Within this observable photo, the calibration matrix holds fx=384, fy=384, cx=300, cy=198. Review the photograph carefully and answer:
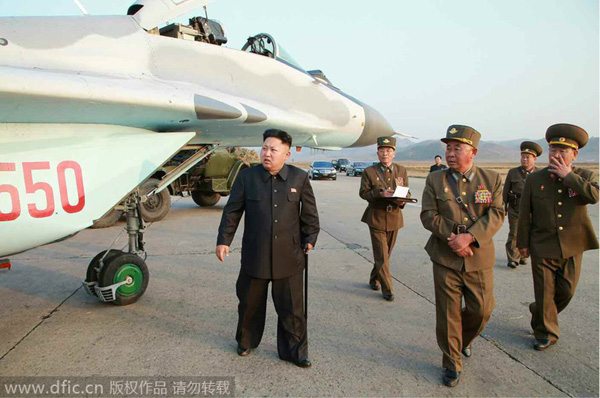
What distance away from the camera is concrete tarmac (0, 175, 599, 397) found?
2.53m

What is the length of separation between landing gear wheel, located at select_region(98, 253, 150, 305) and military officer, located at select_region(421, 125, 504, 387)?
274cm

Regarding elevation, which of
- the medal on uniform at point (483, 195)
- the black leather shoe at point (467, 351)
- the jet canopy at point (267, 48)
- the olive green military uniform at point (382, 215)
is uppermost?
the jet canopy at point (267, 48)

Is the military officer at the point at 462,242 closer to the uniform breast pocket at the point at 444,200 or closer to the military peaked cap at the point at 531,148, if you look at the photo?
the uniform breast pocket at the point at 444,200

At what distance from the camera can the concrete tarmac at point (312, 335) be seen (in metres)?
2.53

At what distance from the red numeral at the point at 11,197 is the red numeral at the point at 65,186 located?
0.25 meters

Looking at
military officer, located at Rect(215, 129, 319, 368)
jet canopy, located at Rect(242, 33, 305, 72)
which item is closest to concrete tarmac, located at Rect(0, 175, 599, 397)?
military officer, located at Rect(215, 129, 319, 368)

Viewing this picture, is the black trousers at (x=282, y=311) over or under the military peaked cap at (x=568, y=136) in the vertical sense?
under

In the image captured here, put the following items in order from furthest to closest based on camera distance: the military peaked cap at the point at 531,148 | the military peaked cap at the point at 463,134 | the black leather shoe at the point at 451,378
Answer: the military peaked cap at the point at 531,148 → the military peaked cap at the point at 463,134 → the black leather shoe at the point at 451,378

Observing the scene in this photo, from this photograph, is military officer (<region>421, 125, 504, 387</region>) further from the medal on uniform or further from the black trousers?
the black trousers

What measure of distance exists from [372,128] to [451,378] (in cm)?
343

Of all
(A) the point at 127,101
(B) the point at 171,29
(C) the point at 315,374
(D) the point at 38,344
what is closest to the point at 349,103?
(B) the point at 171,29

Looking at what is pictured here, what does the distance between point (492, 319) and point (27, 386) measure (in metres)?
3.65

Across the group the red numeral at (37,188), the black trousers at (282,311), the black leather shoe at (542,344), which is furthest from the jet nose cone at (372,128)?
the red numeral at (37,188)

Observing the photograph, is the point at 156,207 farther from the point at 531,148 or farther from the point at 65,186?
the point at 531,148
